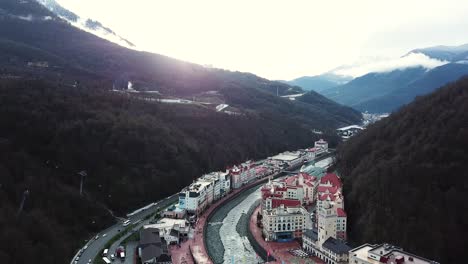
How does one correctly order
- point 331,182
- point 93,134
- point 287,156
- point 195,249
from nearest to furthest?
point 195,249
point 331,182
point 93,134
point 287,156

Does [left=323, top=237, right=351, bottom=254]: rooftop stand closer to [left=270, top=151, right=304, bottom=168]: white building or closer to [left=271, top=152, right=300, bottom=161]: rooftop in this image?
[left=270, top=151, right=304, bottom=168]: white building

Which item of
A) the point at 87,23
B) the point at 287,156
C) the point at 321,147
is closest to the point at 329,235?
the point at 287,156

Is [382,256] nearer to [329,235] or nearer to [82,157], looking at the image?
[329,235]

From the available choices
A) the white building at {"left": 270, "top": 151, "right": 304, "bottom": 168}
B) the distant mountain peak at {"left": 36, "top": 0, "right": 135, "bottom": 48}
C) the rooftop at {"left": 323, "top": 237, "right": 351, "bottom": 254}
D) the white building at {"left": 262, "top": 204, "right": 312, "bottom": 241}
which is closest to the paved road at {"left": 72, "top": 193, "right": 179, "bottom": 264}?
the white building at {"left": 262, "top": 204, "right": 312, "bottom": 241}

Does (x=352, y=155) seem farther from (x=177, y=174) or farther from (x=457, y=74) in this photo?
(x=457, y=74)

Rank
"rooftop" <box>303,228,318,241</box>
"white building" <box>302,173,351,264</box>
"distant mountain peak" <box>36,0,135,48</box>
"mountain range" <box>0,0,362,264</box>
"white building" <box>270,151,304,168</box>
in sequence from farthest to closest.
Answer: "distant mountain peak" <box>36,0,135,48</box>
"white building" <box>270,151,304,168</box>
"mountain range" <box>0,0,362,264</box>
"rooftop" <box>303,228,318,241</box>
"white building" <box>302,173,351,264</box>
